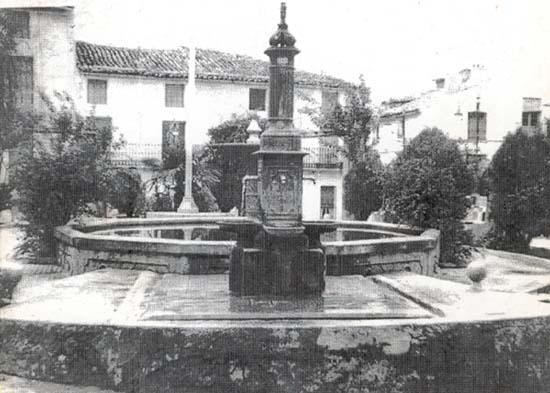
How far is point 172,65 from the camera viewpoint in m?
30.8

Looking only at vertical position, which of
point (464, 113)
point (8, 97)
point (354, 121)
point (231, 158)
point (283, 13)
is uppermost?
point (464, 113)

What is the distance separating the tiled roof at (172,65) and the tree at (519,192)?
55.2ft

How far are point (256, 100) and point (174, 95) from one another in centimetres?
400

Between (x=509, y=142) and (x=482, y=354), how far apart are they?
38.4 ft

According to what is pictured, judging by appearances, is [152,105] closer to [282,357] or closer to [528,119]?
[528,119]

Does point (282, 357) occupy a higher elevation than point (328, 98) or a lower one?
lower

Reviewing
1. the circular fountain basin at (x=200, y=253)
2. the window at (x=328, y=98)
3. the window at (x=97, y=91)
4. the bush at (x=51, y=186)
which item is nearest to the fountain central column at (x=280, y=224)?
the circular fountain basin at (x=200, y=253)

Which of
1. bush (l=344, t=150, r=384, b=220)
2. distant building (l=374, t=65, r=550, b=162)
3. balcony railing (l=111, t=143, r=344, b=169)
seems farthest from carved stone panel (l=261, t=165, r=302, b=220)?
balcony railing (l=111, t=143, r=344, b=169)

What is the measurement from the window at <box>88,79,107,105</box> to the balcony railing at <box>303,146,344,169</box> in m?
9.69

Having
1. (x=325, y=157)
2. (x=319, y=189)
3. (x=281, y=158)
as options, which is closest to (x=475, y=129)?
(x=325, y=157)

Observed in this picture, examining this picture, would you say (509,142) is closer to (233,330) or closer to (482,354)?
(482,354)

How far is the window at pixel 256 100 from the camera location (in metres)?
31.5

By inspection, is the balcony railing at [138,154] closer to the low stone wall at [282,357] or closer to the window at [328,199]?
the window at [328,199]

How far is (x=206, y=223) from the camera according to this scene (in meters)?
14.8
